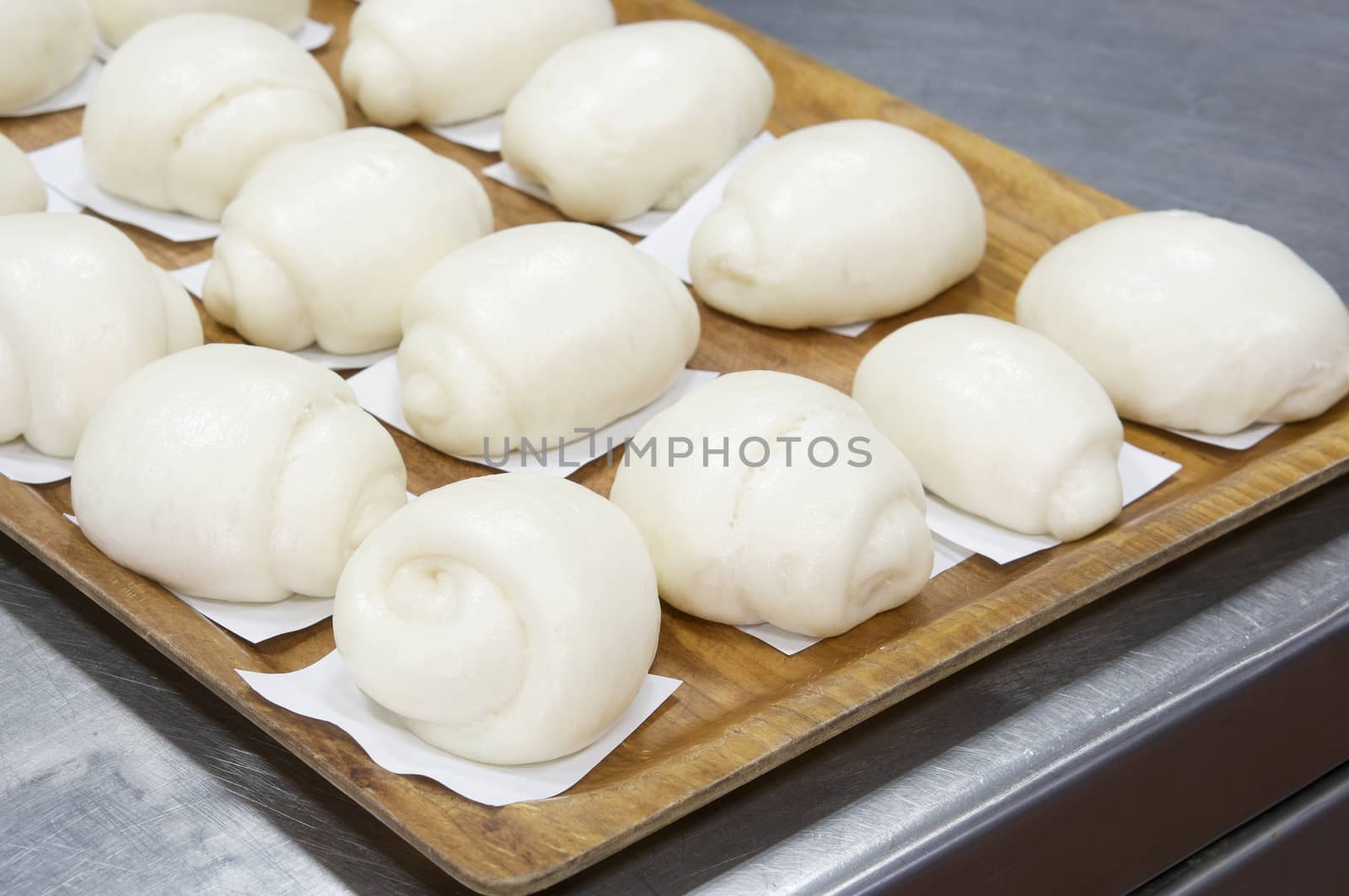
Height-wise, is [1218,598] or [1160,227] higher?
[1160,227]

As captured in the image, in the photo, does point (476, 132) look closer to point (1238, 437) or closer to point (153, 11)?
point (153, 11)

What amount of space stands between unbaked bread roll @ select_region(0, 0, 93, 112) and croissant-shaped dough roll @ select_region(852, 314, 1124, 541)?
58.5 inches

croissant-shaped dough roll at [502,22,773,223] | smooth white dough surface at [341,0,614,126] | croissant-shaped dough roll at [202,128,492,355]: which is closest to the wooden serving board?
croissant-shaped dough roll at [202,128,492,355]

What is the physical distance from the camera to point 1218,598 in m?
1.57

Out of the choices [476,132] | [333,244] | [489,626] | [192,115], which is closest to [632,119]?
[476,132]

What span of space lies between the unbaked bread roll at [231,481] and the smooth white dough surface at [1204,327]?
932 millimetres

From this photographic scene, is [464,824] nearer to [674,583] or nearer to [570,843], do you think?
[570,843]

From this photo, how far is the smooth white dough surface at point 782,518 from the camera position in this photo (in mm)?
1442

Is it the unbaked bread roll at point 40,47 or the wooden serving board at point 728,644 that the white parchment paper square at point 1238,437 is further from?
the unbaked bread roll at point 40,47

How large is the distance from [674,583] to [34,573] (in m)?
0.72

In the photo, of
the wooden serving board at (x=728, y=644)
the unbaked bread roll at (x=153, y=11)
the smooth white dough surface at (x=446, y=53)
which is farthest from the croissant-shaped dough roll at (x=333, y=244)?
the unbaked bread roll at (x=153, y=11)

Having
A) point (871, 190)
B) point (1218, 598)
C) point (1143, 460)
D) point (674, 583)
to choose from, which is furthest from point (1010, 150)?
point (674, 583)

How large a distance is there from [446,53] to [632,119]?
376mm

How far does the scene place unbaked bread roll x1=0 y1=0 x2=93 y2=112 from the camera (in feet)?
7.31
